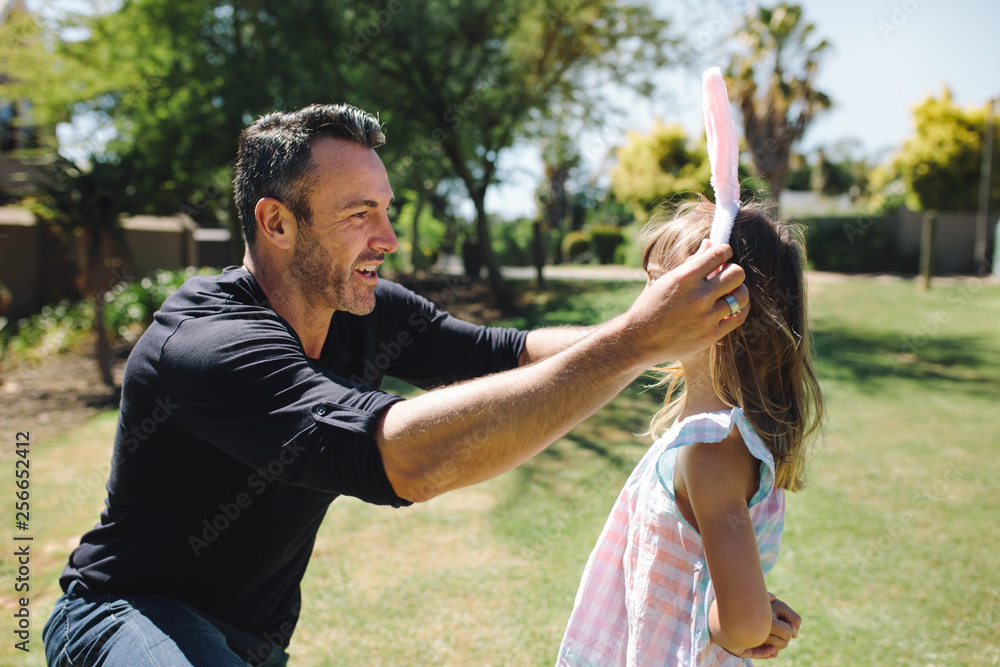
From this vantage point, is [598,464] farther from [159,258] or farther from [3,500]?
[159,258]

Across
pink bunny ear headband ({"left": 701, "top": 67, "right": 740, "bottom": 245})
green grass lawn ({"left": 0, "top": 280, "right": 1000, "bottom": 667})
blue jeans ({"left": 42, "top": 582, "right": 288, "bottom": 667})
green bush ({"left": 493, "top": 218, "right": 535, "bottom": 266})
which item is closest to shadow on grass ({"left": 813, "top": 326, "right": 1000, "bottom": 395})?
green grass lawn ({"left": 0, "top": 280, "right": 1000, "bottom": 667})

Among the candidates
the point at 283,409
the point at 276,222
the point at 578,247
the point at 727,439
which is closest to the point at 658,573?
the point at 727,439

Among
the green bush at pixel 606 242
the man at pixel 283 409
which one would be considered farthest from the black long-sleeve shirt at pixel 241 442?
the green bush at pixel 606 242

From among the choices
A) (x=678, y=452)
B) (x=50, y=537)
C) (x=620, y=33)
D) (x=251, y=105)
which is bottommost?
(x=50, y=537)

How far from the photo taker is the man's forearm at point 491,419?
138cm

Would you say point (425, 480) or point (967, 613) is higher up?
point (425, 480)

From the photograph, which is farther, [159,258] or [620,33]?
[159,258]

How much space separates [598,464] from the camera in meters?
5.91

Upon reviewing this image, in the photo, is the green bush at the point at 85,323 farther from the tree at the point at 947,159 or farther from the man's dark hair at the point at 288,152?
the tree at the point at 947,159

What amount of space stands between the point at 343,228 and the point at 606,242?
2962cm

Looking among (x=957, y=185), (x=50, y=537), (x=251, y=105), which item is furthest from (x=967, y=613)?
(x=957, y=185)

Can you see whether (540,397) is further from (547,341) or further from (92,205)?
(92,205)

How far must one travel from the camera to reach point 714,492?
62.0 inches

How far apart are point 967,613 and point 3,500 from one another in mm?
6931
